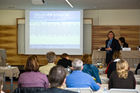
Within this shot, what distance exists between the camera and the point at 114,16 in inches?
584

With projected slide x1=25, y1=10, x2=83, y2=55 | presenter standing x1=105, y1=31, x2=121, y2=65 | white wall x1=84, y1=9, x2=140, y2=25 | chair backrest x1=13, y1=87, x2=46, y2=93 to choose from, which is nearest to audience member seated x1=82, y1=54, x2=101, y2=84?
chair backrest x1=13, y1=87, x2=46, y2=93

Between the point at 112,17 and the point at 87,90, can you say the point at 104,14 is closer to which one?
the point at 112,17

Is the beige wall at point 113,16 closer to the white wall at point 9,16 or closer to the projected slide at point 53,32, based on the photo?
the white wall at point 9,16

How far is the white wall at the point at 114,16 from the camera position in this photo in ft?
48.4

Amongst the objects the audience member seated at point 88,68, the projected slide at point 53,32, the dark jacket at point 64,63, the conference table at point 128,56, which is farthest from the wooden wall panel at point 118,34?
the audience member seated at point 88,68

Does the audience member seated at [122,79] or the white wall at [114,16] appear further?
the white wall at [114,16]

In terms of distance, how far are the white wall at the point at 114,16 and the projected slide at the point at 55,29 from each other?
83 cm

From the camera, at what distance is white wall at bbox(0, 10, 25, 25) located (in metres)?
15.1

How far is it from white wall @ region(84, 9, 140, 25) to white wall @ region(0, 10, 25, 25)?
3.34 meters

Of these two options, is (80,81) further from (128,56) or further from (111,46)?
(128,56)

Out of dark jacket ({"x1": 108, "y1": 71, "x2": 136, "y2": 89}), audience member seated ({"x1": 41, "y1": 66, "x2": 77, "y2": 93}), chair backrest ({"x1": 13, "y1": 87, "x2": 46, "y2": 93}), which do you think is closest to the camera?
audience member seated ({"x1": 41, "y1": 66, "x2": 77, "y2": 93})

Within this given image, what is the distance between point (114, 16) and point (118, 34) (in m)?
0.89

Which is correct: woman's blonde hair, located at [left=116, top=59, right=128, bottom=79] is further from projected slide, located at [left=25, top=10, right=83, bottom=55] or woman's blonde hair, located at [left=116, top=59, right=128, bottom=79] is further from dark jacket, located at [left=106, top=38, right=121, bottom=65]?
projected slide, located at [left=25, top=10, right=83, bottom=55]

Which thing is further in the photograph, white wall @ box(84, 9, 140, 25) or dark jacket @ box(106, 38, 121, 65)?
white wall @ box(84, 9, 140, 25)
